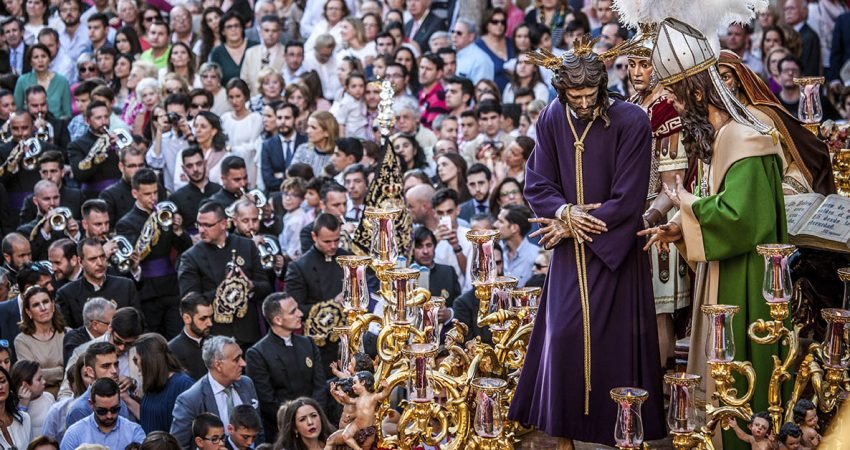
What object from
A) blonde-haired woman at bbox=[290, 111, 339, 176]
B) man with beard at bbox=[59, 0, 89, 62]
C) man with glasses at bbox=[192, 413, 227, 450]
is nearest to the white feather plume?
man with glasses at bbox=[192, 413, 227, 450]

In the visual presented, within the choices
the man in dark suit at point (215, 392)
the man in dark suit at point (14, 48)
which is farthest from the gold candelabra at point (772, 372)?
the man in dark suit at point (14, 48)

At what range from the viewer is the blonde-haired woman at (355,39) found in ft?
47.8

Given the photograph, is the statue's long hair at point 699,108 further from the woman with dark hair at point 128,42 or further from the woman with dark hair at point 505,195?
the woman with dark hair at point 128,42

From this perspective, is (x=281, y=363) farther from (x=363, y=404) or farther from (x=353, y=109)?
(x=353, y=109)

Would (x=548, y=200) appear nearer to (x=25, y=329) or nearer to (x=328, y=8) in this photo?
(x=25, y=329)

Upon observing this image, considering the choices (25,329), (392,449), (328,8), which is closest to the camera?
(392,449)

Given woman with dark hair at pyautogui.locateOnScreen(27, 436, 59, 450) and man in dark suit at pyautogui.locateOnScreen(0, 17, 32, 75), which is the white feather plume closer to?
woman with dark hair at pyautogui.locateOnScreen(27, 436, 59, 450)

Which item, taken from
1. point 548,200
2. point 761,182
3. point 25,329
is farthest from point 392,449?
point 25,329

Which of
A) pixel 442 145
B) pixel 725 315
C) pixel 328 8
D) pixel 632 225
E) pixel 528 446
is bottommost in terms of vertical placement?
pixel 528 446

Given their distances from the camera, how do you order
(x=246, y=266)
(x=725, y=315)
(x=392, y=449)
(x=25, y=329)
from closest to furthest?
(x=725, y=315), (x=392, y=449), (x=25, y=329), (x=246, y=266)

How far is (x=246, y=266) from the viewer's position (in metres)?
9.98

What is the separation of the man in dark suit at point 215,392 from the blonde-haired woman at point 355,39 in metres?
6.75

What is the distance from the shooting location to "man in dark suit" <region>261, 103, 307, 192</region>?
12508mm

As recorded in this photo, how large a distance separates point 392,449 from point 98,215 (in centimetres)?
530
